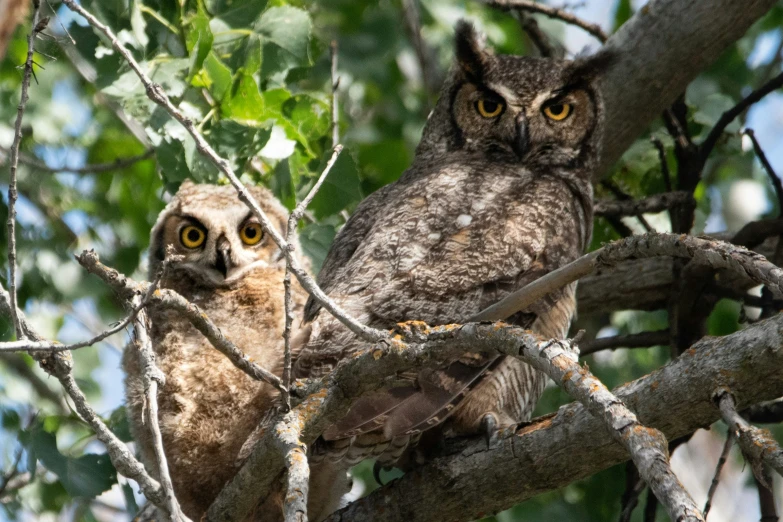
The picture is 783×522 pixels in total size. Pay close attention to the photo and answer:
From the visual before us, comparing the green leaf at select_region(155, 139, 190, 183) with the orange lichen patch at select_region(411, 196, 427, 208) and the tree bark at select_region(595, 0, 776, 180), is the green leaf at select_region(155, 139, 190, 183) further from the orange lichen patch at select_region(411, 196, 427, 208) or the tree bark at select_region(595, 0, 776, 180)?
the tree bark at select_region(595, 0, 776, 180)

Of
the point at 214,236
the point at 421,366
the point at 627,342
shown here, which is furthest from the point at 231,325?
the point at 627,342

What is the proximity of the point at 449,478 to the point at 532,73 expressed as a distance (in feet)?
5.64

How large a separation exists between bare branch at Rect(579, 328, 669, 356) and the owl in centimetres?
48

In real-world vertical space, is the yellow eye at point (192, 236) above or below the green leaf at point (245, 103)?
below

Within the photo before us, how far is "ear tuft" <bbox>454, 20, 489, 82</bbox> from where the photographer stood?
3.77m

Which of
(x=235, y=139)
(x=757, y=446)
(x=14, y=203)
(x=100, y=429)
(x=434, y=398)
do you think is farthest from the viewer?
(x=235, y=139)

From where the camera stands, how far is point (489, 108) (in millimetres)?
3697

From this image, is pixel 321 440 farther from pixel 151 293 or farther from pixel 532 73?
pixel 532 73

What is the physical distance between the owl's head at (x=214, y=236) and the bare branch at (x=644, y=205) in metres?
1.26

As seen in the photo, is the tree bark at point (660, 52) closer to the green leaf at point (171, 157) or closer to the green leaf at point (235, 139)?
the green leaf at point (235, 139)

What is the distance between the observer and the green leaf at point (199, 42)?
9.45 feet

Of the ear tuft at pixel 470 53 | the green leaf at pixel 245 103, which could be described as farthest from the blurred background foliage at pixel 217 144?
the ear tuft at pixel 470 53

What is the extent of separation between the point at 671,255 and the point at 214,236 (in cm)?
188

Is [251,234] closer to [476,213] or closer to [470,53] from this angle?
[476,213]
